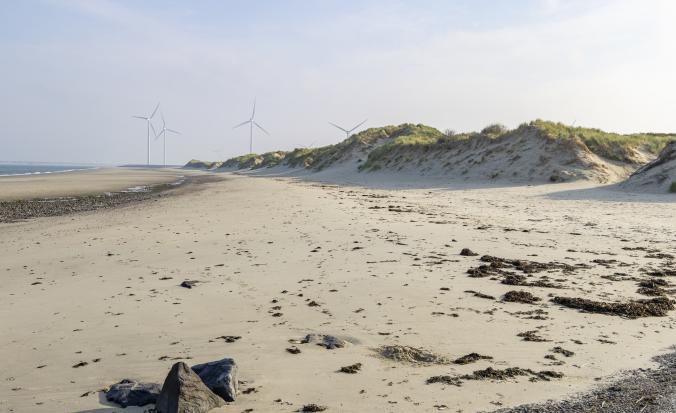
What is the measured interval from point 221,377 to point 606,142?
1131 inches

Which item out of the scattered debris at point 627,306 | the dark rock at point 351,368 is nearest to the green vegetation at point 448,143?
the scattered debris at point 627,306

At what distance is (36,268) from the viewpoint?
26.6 ft

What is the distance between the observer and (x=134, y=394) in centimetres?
350

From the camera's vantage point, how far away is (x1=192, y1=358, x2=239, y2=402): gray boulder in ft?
11.4

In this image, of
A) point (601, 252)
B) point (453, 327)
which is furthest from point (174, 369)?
point (601, 252)

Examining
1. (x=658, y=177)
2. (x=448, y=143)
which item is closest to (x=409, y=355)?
(x=658, y=177)

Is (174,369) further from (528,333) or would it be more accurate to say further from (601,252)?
(601,252)

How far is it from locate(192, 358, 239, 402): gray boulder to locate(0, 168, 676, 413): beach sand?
0.31 feet

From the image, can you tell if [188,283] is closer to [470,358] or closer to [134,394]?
[134,394]

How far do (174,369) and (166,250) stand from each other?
6234 millimetres

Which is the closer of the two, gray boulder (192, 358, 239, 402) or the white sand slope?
gray boulder (192, 358, 239, 402)

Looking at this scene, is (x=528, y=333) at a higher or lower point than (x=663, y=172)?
lower

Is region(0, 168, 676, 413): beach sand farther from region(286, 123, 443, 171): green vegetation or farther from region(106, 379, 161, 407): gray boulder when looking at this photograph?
region(286, 123, 443, 171): green vegetation

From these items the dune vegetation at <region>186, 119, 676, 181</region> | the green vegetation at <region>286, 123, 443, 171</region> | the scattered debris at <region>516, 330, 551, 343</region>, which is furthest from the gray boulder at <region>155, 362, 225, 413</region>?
the green vegetation at <region>286, 123, 443, 171</region>
